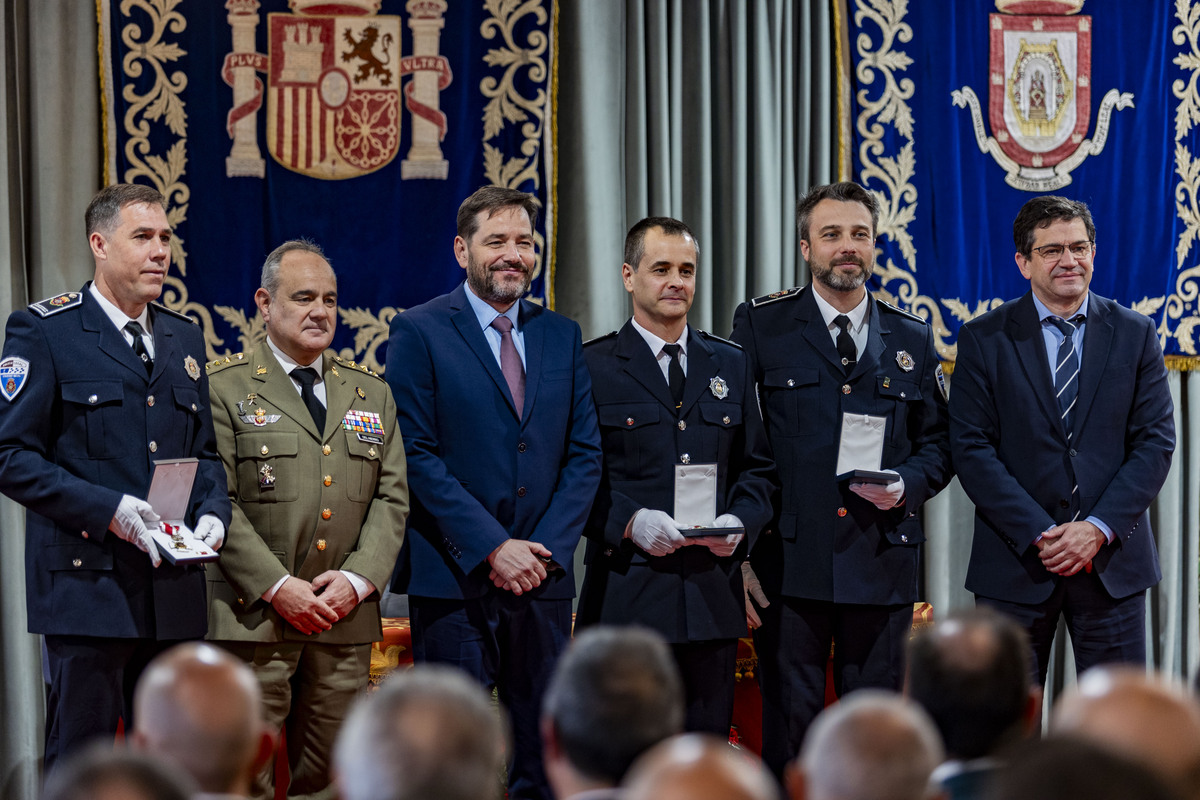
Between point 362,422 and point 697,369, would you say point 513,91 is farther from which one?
point 362,422

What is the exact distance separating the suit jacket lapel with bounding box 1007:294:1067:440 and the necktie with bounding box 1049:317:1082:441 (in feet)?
0.08

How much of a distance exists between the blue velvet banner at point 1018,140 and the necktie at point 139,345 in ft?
9.36

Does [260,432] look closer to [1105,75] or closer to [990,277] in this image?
[990,277]

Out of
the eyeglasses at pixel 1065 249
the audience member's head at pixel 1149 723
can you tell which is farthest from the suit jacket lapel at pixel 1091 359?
the audience member's head at pixel 1149 723

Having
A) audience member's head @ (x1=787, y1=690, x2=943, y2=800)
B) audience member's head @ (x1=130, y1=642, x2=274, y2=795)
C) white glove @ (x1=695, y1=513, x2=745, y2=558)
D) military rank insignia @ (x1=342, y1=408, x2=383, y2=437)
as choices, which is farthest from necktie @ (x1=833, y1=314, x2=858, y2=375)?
audience member's head @ (x1=130, y1=642, x2=274, y2=795)

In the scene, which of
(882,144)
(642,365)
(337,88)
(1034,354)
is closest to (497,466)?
(642,365)

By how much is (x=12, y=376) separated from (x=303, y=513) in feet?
2.64

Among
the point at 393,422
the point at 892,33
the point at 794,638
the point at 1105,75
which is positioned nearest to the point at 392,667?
the point at 393,422

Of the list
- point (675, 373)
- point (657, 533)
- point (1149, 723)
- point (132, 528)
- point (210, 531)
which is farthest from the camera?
point (675, 373)

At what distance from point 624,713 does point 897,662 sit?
224 centimetres

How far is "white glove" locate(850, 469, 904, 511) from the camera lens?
11.8ft

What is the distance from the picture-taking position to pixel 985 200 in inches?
199

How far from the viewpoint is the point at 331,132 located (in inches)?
184

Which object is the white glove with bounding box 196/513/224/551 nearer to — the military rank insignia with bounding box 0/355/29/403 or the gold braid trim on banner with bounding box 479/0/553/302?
the military rank insignia with bounding box 0/355/29/403
